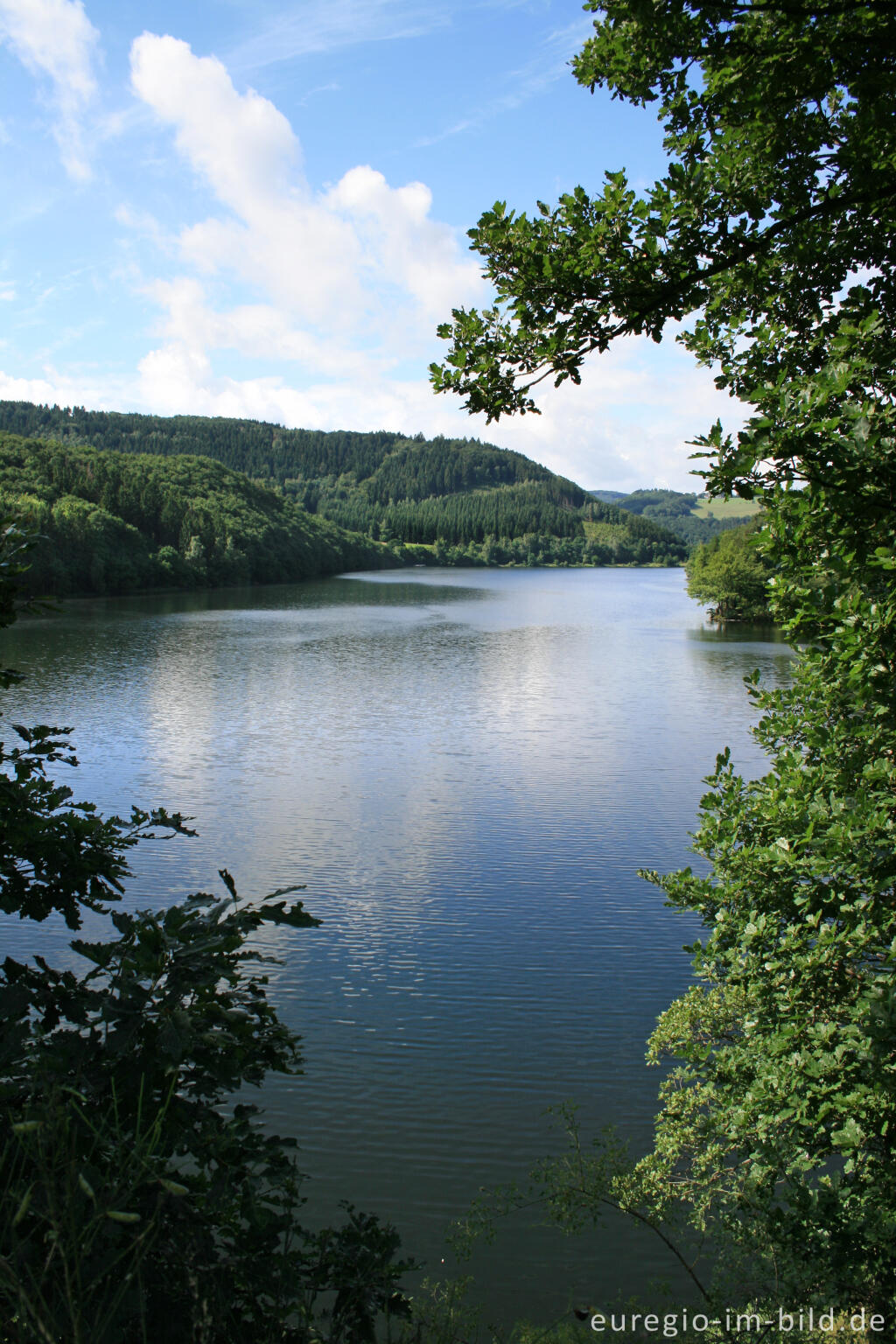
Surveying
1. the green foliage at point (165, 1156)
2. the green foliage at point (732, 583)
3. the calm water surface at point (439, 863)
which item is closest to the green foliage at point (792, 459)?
the green foliage at point (165, 1156)

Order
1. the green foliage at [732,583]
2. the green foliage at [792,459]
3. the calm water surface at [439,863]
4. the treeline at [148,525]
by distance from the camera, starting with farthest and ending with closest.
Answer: the treeline at [148,525], the green foliage at [732,583], the calm water surface at [439,863], the green foliage at [792,459]

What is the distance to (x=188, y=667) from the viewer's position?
35500 mm

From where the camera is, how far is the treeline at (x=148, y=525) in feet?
214

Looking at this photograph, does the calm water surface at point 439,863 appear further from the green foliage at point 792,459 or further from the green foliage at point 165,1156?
the green foliage at point 165,1156

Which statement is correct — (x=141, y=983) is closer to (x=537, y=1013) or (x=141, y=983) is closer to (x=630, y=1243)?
(x=630, y=1243)

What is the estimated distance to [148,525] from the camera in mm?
83375

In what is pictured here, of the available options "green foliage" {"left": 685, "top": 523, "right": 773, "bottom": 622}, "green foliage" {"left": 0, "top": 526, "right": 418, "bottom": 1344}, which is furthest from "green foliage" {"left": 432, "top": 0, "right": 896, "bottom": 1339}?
"green foliage" {"left": 685, "top": 523, "right": 773, "bottom": 622}

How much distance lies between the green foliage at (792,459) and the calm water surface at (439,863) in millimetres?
3325

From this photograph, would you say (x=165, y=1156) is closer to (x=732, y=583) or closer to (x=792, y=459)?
(x=792, y=459)

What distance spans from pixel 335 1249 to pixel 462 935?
9.71 meters

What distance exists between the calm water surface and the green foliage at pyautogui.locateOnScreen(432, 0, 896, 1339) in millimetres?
3325

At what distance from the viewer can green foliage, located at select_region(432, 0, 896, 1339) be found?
4004 millimetres

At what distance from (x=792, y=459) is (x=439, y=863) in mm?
12245

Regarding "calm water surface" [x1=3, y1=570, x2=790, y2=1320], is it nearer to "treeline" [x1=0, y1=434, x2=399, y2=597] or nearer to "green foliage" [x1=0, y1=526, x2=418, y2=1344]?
"green foliage" [x1=0, y1=526, x2=418, y2=1344]
